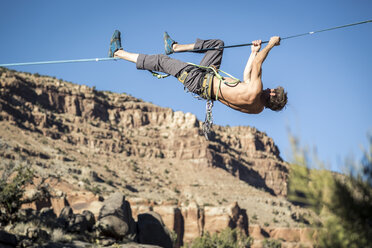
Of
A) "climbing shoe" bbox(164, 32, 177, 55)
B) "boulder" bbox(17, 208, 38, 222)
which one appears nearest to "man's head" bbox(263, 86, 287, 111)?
"climbing shoe" bbox(164, 32, 177, 55)

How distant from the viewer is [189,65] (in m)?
6.49

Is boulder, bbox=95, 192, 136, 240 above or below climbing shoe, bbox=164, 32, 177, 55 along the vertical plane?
below

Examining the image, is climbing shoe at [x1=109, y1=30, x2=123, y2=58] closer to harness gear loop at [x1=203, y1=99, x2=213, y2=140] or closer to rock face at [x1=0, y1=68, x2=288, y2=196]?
harness gear loop at [x1=203, y1=99, x2=213, y2=140]

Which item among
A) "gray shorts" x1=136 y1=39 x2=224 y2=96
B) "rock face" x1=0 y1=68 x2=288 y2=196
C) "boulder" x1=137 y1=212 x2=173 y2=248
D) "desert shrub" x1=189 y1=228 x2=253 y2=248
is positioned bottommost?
"desert shrub" x1=189 y1=228 x2=253 y2=248

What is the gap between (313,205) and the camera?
18.0 feet

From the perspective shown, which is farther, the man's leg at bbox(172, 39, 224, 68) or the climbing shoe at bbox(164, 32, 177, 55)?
the climbing shoe at bbox(164, 32, 177, 55)

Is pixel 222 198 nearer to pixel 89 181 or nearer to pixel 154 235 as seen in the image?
pixel 89 181

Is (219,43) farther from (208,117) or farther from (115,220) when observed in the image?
(115,220)

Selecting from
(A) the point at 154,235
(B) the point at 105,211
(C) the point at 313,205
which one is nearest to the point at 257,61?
(C) the point at 313,205

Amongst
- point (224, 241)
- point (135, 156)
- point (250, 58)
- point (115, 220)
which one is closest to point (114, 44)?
point (250, 58)

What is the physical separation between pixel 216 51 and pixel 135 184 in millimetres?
61217

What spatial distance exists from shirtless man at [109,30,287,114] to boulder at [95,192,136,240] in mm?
15981

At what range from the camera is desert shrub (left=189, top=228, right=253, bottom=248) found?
44.9m

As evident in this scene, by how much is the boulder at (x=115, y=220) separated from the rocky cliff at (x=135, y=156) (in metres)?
14.0
